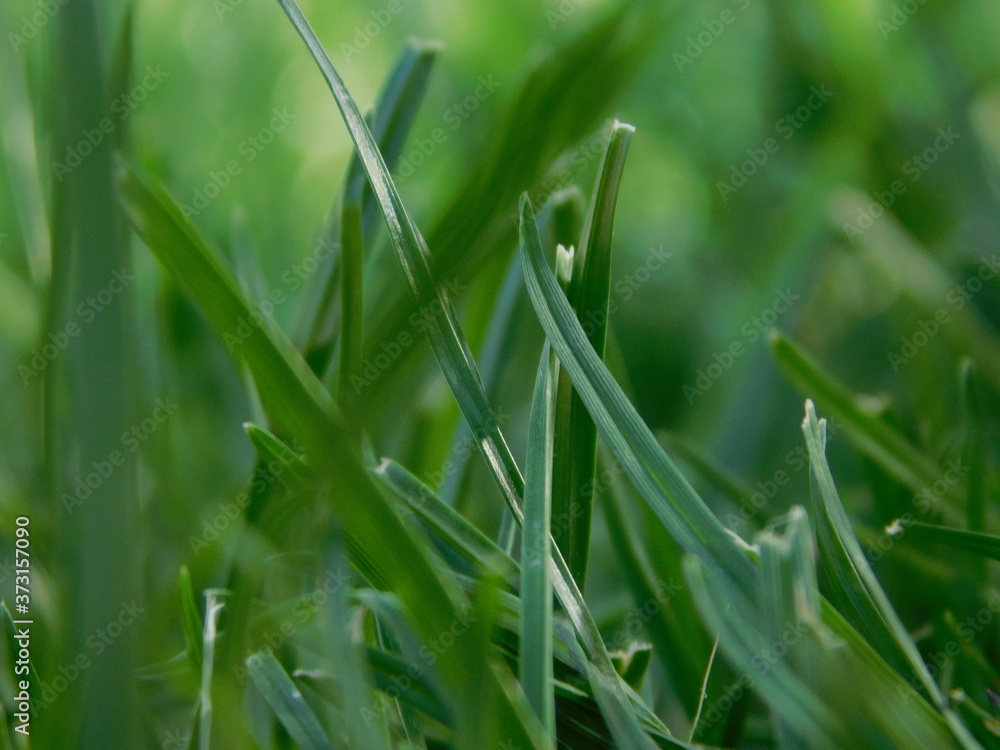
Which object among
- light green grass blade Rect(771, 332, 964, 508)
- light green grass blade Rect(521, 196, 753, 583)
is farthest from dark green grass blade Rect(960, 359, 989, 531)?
light green grass blade Rect(521, 196, 753, 583)

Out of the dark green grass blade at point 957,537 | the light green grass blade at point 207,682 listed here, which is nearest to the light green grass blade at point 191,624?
the light green grass blade at point 207,682

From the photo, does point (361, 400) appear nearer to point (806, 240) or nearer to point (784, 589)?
point (784, 589)

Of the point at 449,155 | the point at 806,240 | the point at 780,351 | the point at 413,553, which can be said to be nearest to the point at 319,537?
the point at 413,553

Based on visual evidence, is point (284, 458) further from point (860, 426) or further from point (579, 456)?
point (860, 426)

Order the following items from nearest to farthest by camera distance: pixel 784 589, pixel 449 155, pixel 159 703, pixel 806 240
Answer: pixel 784 589, pixel 159 703, pixel 806 240, pixel 449 155

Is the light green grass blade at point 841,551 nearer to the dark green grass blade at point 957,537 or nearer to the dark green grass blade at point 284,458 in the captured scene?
the dark green grass blade at point 957,537

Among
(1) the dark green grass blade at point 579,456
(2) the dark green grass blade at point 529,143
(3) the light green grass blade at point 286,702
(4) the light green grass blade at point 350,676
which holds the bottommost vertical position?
(3) the light green grass blade at point 286,702

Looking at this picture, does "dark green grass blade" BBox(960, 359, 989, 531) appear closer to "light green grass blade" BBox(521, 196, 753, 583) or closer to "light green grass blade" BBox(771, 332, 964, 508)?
"light green grass blade" BBox(771, 332, 964, 508)
